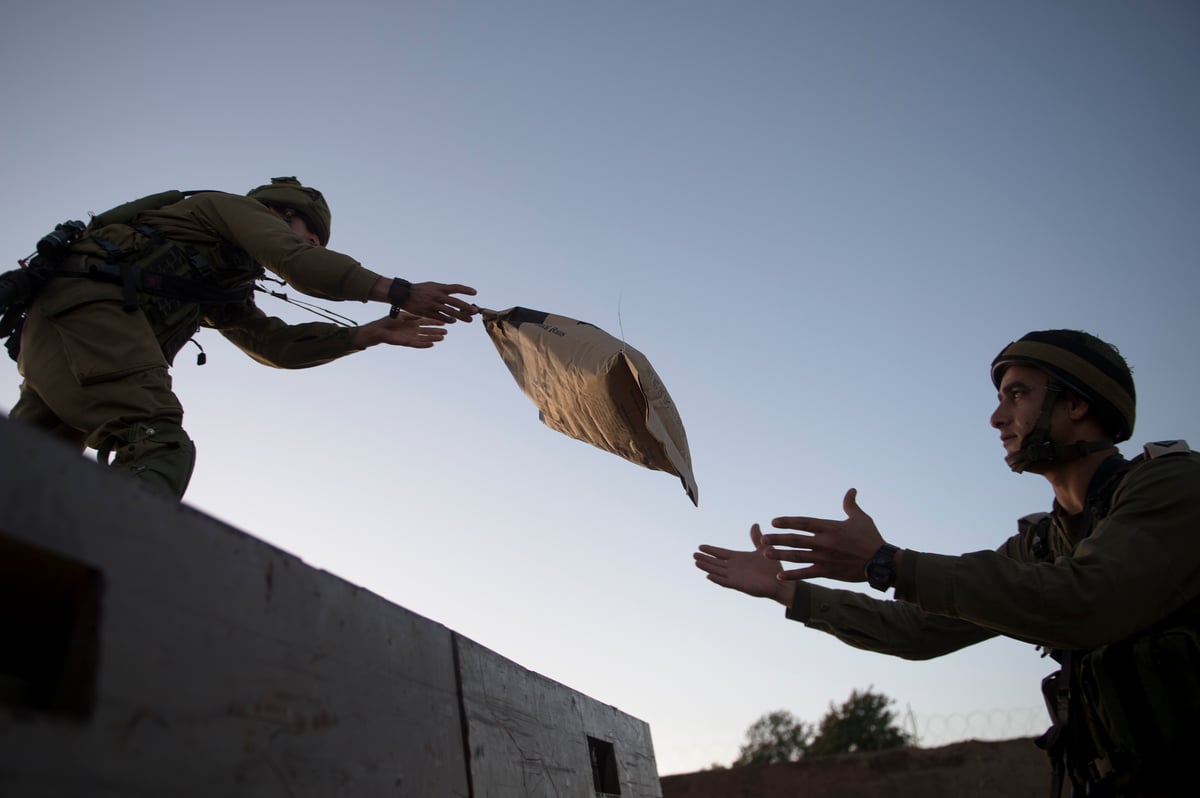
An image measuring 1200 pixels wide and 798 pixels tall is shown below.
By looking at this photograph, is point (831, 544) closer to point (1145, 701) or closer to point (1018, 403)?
point (1145, 701)

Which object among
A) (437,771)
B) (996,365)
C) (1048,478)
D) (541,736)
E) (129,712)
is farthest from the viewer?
(996,365)

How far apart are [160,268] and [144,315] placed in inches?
7.4

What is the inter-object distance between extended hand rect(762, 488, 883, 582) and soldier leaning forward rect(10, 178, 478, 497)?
1540mm

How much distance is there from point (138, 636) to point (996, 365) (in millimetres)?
2771

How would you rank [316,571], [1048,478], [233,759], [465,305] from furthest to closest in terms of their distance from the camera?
[465,305] < [1048,478] < [316,571] < [233,759]

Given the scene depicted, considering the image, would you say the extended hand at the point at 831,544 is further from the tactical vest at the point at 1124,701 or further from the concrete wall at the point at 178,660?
the concrete wall at the point at 178,660

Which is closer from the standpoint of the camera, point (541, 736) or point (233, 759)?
point (233, 759)

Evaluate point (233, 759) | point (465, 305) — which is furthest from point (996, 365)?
point (233, 759)

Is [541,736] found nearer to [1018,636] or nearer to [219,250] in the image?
[1018,636]

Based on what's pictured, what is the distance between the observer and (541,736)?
8.79ft

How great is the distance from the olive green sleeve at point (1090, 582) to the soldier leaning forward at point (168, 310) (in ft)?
6.25

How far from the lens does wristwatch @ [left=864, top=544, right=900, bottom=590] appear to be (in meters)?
2.31

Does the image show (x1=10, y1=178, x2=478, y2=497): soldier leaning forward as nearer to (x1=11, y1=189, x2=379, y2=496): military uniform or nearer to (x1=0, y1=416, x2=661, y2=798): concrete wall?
(x1=11, y1=189, x2=379, y2=496): military uniform

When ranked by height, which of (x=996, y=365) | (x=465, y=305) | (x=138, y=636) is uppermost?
(x=465, y=305)
